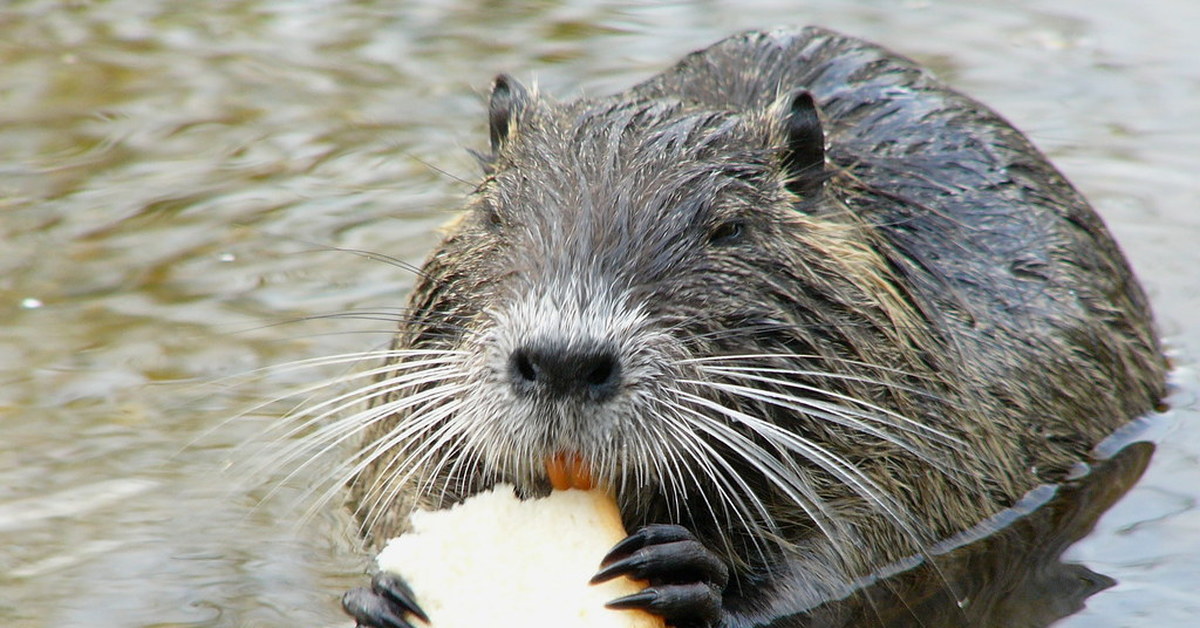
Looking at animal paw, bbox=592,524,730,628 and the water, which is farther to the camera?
the water

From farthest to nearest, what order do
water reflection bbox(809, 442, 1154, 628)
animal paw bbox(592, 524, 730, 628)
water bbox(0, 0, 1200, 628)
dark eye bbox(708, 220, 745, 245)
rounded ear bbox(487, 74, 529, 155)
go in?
water bbox(0, 0, 1200, 628) → rounded ear bbox(487, 74, 529, 155) → water reflection bbox(809, 442, 1154, 628) → dark eye bbox(708, 220, 745, 245) → animal paw bbox(592, 524, 730, 628)

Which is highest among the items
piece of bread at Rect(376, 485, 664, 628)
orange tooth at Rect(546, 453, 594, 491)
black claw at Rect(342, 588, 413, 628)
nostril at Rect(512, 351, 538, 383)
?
nostril at Rect(512, 351, 538, 383)

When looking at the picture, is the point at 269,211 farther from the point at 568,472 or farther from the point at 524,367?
the point at 524,367

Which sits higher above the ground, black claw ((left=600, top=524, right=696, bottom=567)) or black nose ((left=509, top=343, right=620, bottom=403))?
black nose ((left=509, top=343, right=620, bottom=403))

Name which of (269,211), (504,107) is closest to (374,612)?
(504,107)

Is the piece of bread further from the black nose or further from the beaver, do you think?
the black nose

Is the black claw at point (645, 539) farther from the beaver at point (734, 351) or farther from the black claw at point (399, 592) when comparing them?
the black claw at point (399, 592)

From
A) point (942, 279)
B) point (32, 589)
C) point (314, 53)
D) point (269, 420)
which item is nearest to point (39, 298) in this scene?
point (269, 420)

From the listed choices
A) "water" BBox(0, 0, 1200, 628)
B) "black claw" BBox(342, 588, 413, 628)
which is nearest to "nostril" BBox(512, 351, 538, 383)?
"black claw" BBox(342, 588, 413, 628)
